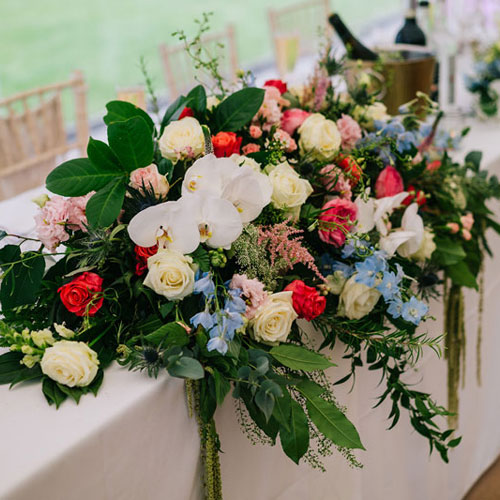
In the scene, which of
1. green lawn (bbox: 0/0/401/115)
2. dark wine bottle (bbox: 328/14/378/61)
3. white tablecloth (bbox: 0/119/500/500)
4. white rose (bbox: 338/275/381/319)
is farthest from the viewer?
green lawn (bbox: 0/0/401/115)

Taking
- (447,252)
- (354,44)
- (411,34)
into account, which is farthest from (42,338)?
(411,34)

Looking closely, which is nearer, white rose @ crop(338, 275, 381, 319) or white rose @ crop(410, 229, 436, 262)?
white rose @ crop(338, 275, 381, 319)

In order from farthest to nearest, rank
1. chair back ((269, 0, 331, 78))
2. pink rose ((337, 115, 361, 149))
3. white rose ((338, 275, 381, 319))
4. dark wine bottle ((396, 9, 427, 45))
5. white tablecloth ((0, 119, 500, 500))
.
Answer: chair back ((269, 0, 331, 78)) → dark wine bottle ((396, 9, 427, 45)) → pink rose ((337, 115, 361, 149)) → white rose ((338, 275, 381, 319)) → white tablecloth ((0, 119, 500, 500))

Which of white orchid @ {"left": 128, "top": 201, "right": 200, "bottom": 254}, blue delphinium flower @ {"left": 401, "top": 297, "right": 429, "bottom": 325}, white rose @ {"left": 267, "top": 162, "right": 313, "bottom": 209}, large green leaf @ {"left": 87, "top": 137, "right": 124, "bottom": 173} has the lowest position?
blue delphinium flower @ {"left": 401, "top": 297, "right": 429, "bottom": 325}

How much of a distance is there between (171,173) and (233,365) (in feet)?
0.92

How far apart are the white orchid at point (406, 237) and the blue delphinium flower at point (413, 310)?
10 centimetres

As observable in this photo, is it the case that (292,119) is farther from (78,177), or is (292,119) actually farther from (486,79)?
(486,79)

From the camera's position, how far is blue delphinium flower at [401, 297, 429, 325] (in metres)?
0.87

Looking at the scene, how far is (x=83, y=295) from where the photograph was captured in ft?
2.58

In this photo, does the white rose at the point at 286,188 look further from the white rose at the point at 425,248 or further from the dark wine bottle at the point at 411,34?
the dark wine bottle at the point at 411,34

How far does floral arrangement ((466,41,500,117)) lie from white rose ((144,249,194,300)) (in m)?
1.41

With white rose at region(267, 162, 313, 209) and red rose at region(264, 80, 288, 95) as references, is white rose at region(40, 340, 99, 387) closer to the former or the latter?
white rose at region(267, 162, 313, 209)

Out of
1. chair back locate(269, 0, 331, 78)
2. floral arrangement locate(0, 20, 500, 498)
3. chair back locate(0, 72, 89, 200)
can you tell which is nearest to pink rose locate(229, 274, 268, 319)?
floral arrangement locate(0, 20, 500, 498)

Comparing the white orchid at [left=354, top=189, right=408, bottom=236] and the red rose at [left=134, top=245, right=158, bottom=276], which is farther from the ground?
the red rose at [left=134, top=245, right=158, bottom=276]
